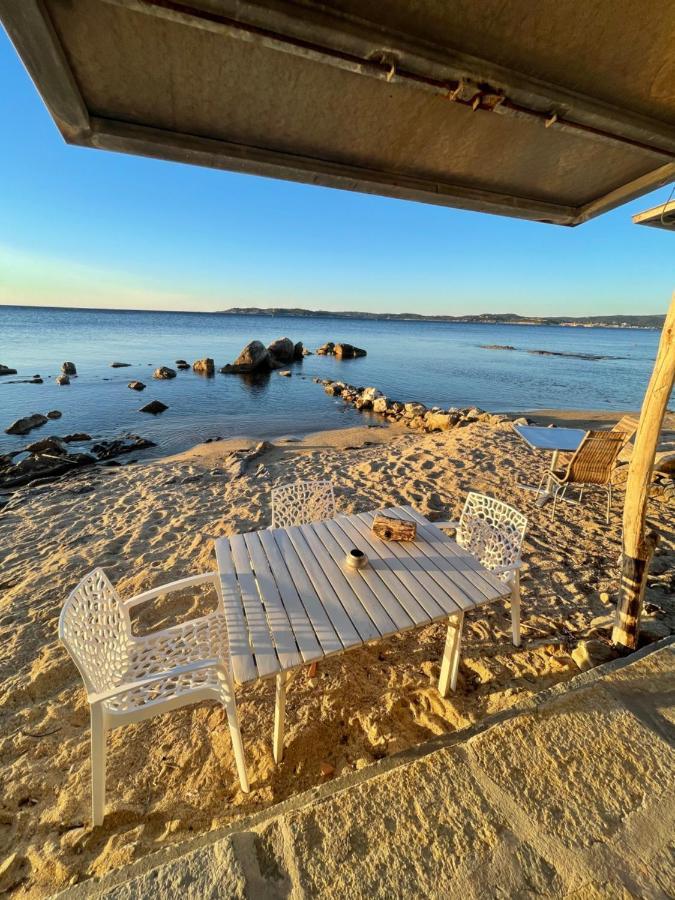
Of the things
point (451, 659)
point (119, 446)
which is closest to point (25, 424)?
point (119, 446)

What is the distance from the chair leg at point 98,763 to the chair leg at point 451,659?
1.77 metres

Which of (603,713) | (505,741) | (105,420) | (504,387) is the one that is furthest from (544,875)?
(504,387)

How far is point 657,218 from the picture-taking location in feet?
9.25

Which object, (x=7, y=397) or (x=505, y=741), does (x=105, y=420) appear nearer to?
(x=7, y=397)

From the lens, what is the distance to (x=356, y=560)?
2143 millimetres

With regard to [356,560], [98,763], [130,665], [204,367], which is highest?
[356,560]

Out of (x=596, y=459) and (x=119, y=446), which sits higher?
(x=596, y=459)

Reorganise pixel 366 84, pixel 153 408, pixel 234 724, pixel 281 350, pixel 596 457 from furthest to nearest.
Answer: pixel 281 350, pixel 153 408, pixel 596 457, pixel 234 724, pixel 366 84

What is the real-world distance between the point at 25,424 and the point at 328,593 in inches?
466

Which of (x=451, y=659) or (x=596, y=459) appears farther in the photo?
(x=596, y=459)

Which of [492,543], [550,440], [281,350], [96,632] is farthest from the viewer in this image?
[281,350]

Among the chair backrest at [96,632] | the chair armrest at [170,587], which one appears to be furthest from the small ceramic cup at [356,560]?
the chair backrest at [96,632]

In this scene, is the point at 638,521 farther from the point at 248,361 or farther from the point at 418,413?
the point at 248,361

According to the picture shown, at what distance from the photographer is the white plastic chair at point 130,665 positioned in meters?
1.60
